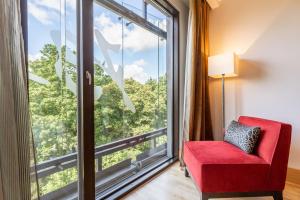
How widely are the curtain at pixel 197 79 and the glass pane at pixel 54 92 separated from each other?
1.51 meters

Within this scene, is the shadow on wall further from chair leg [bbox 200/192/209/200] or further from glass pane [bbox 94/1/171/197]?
chair leg [bbox 200/192/209/200]

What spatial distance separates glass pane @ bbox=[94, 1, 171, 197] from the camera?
1899 mm

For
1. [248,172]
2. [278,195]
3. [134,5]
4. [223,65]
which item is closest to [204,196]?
[248,172]

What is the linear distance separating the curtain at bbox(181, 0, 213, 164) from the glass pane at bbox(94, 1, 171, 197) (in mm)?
428

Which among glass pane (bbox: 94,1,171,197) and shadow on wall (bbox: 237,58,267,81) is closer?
glass pane (bbox: 94,1,171,197)

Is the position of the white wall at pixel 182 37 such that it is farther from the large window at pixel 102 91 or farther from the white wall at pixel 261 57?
the white wall at pixel 261 57

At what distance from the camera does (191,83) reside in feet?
8.30

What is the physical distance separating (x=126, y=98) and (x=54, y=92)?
2.93ft

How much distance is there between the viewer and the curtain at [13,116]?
0.88 m

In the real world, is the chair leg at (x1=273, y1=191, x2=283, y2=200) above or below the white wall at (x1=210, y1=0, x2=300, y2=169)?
below

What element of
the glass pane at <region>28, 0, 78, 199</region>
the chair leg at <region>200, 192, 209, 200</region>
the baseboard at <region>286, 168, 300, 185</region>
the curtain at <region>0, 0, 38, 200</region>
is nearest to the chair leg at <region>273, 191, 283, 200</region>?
the chair leg at <region>200, 192, 209, 200</region>

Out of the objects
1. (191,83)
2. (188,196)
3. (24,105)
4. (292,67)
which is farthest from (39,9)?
(292,67)

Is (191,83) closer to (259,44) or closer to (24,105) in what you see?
(259,44)

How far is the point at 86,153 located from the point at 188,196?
3.51ft
